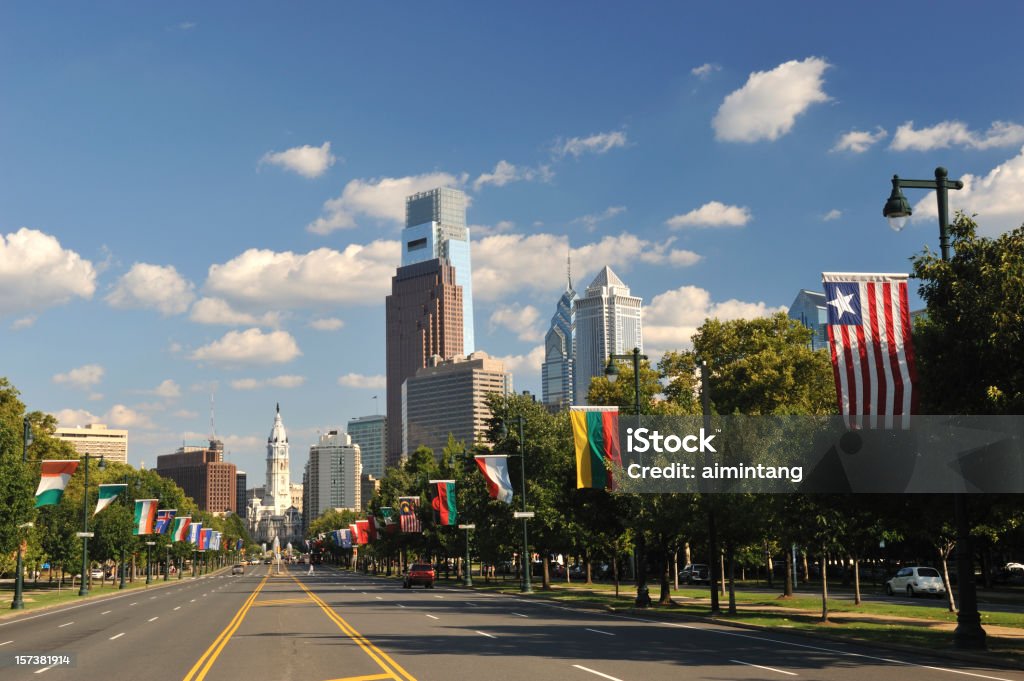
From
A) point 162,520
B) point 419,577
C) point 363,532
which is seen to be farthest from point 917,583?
point 363,532

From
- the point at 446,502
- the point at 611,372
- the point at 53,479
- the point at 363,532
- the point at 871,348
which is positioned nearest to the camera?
the point at 871,348

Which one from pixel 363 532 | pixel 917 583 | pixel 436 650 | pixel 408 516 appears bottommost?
pixel 917 583

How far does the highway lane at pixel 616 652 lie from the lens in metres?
20.3

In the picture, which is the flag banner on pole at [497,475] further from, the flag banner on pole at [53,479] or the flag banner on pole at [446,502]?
the flag banner on pole at [53,479]

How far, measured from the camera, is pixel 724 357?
7638cm

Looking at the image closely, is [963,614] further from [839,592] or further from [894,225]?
[839,592]

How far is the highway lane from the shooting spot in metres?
20.3

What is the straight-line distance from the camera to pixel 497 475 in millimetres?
55844

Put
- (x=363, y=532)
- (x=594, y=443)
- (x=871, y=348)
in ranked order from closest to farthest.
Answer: (x=871, y=348)
(x=594, y=443)
(x=363, y=532)

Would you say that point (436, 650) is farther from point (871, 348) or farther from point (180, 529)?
point (180, 529)

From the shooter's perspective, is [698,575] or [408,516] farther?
[698,575]

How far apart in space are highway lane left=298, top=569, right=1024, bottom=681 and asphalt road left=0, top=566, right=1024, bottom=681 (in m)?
0.04

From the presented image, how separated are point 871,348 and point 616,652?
31.9ft

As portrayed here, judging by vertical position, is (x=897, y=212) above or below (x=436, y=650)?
above
